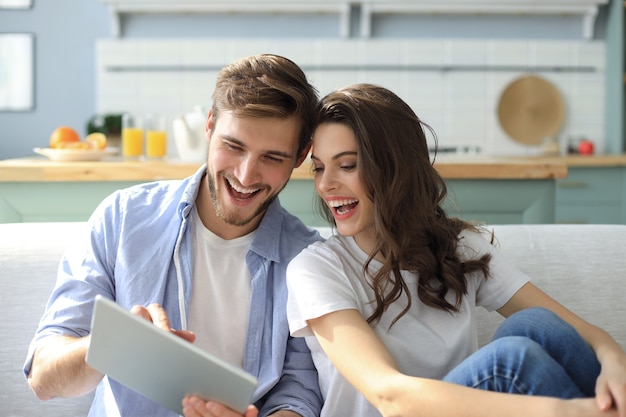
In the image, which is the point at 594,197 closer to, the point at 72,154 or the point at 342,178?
the point at 72,154

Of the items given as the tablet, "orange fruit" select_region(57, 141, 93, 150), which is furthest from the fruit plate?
the tablet

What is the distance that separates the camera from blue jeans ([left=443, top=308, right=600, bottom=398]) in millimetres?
1335

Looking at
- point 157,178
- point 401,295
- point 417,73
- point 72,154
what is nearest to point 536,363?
point 401,295

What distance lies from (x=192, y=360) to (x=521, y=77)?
14.1 ft

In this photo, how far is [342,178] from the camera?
1595 mm

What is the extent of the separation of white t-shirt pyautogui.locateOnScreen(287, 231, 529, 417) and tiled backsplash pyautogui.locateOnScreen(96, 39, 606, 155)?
3.46 m

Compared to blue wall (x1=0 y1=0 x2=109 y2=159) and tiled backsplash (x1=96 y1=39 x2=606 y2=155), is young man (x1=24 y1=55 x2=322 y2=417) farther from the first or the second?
blue wall (x1=0 y1=0 x2=109 y2=159)

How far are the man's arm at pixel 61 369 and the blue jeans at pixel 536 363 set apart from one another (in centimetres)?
63

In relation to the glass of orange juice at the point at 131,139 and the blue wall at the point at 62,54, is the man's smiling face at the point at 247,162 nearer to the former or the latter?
the glass of orange juice at the point at 131,139

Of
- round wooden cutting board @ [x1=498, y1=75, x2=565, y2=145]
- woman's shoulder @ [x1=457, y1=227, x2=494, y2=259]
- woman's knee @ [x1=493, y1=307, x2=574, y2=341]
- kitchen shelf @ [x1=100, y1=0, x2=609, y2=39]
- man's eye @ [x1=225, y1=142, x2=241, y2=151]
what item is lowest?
woman's knee @ [x1=493, y1=307, x2=574, y2=341]

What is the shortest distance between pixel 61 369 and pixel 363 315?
22.1 inches

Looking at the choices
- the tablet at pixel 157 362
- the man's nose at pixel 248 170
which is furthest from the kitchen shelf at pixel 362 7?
the tablet at pixel 157 362

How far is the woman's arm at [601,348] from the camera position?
1.30m

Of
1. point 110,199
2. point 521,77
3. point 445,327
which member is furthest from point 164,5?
point 445,327
